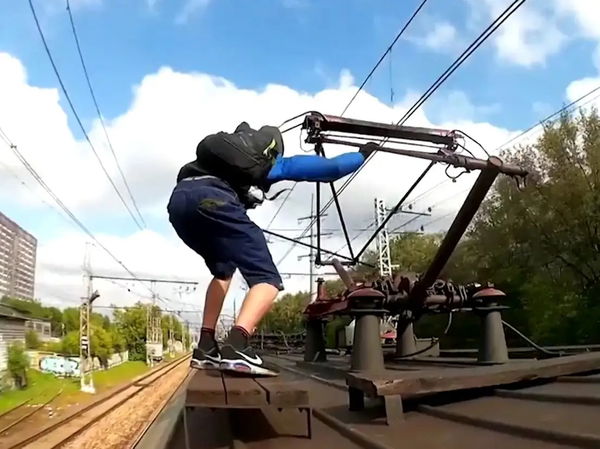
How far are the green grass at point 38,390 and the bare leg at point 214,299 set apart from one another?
99.1 feet

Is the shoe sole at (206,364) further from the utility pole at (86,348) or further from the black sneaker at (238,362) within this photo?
the utility pole at (86,348)

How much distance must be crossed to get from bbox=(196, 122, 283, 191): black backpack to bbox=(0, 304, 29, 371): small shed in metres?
41.6

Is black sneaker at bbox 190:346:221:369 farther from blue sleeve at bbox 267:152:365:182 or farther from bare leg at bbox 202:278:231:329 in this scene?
blue sleeve at bbox 267:152:365:182

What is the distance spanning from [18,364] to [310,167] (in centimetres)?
4041

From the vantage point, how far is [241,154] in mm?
3076

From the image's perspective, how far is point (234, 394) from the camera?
2678 mm

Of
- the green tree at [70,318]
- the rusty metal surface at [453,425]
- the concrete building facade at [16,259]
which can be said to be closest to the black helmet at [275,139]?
the rusty metal surface at [453,425]

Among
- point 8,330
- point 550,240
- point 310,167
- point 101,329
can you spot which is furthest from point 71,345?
point 310,167

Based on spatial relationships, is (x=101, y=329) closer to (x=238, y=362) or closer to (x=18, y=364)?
(x=18, y=364)

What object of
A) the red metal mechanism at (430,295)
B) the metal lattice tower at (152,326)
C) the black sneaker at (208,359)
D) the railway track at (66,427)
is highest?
the metal lattice tower at (152,326)

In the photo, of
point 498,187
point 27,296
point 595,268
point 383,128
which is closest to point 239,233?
point 383,128

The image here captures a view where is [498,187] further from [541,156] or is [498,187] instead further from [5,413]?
[5,413]

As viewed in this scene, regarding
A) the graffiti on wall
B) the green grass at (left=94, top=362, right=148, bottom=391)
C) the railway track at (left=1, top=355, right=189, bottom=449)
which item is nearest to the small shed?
the graffiti on wall

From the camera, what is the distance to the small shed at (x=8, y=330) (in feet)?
144
